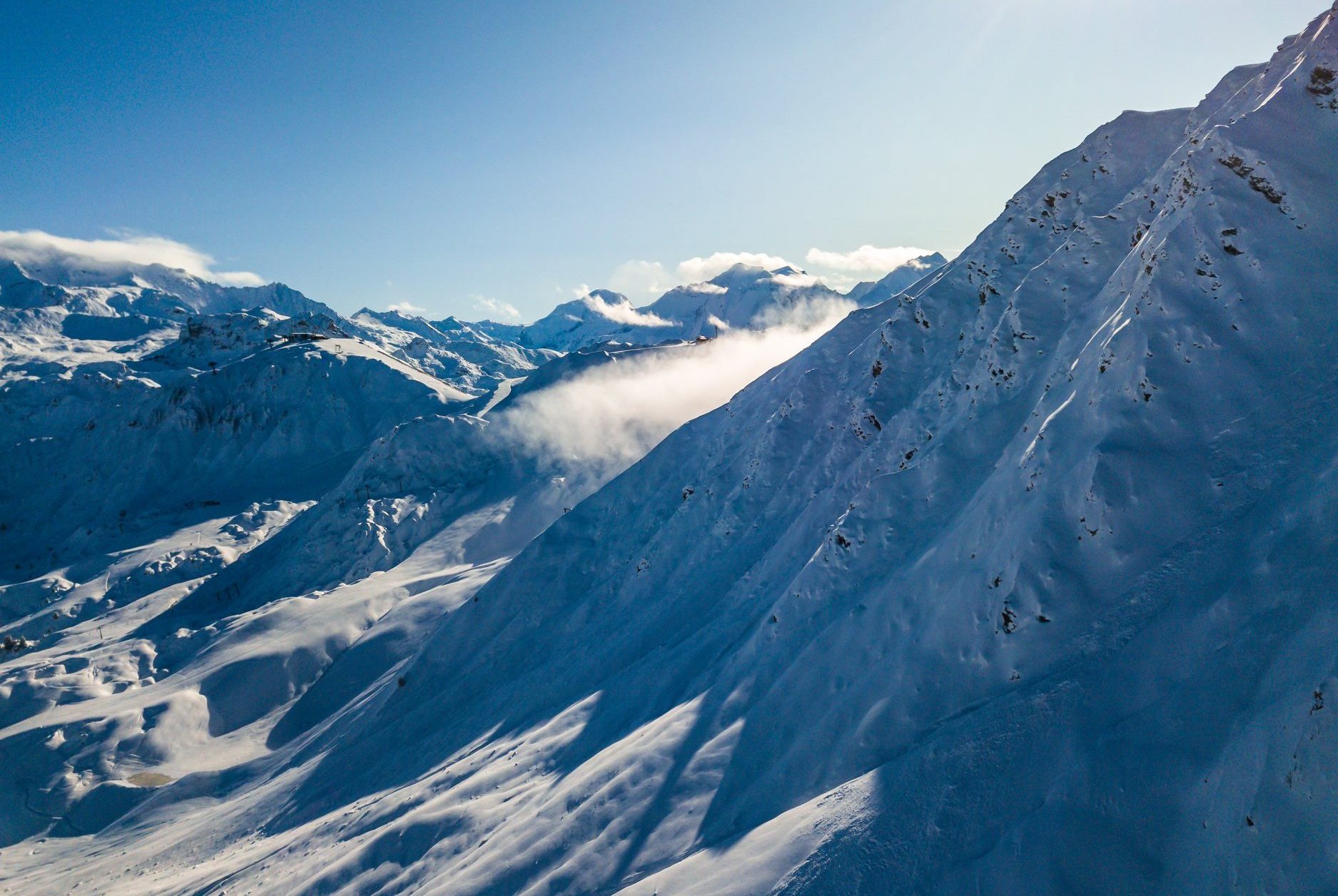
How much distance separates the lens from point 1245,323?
17.6m

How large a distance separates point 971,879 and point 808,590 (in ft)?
43.6

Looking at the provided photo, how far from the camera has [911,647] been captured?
19.3m

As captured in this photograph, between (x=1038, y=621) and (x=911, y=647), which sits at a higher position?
(x=1038, y=621)

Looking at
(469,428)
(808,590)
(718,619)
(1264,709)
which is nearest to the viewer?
(1264,709)

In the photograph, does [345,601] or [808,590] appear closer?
[808,590]

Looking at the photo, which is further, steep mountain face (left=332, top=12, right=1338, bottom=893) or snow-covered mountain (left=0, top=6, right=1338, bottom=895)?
snow-covered mountain (left=0, top=6, right=1338, bottom=895)

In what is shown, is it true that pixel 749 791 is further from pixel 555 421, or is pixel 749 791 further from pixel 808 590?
pixel 555 421

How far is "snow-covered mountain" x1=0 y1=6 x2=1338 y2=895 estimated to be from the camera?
12.8 meters

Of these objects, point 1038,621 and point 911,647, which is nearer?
point 1038,621

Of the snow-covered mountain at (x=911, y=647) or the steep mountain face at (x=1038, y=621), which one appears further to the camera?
the snow-covered mountain at (x=911, y=647)

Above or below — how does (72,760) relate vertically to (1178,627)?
above

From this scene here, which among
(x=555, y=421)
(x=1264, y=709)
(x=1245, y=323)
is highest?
(x=555, y=421)

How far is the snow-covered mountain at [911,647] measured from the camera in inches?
503

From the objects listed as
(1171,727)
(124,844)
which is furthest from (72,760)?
(1171,727)
